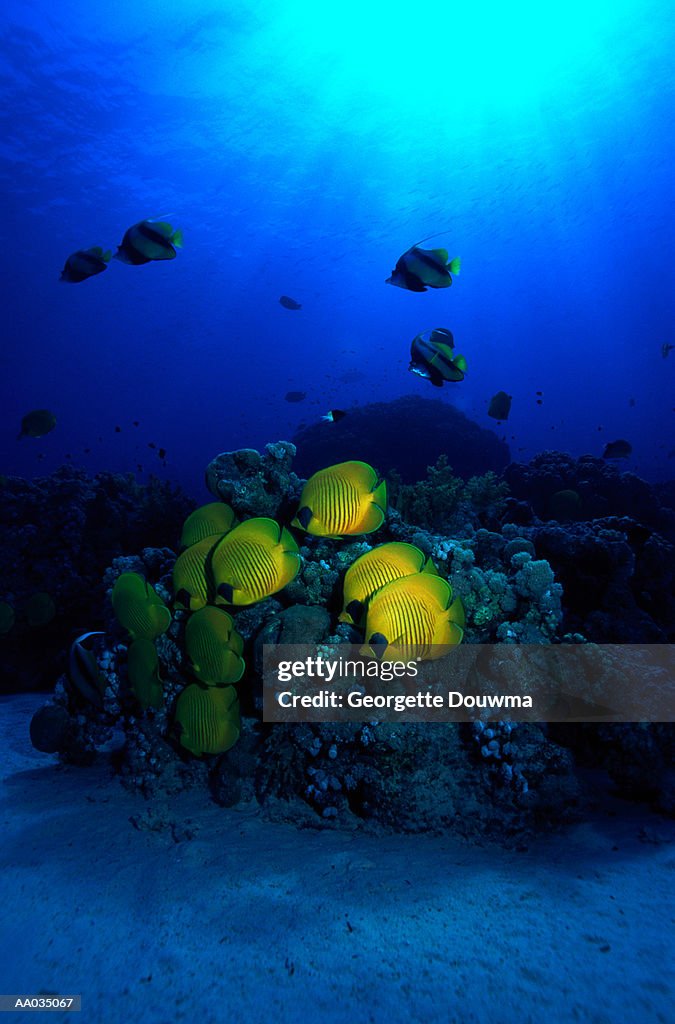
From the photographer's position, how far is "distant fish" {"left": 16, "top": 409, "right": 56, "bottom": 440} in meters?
8.00

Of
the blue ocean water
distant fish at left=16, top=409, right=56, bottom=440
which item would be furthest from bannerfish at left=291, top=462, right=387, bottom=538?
distant fish at left=16, top=409, right=56, bottom=440

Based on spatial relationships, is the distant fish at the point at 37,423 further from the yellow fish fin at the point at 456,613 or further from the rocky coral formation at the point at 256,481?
the yellow fish fin at the point at 456,613

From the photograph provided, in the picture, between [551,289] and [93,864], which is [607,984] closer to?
[93,864]

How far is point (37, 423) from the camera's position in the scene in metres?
8.12

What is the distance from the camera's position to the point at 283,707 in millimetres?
3275

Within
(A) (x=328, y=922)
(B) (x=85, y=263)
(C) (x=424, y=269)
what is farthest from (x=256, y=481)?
(B) (x=85, y=263)

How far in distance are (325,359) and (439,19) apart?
241 feet

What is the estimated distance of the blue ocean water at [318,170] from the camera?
28922 millimetres

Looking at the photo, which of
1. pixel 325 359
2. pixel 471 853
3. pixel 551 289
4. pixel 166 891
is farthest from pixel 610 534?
pixel 325 359

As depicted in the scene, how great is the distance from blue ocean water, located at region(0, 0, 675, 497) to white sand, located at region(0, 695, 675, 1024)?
4748mm

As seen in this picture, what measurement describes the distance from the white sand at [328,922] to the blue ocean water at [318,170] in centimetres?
475

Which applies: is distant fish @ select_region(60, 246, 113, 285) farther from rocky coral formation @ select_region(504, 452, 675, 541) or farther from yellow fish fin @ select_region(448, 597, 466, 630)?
rocky coral formation @ select_region(504, 452, 675, 541)

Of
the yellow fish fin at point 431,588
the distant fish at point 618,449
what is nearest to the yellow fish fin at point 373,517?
the yellow fish fin at point 431,588

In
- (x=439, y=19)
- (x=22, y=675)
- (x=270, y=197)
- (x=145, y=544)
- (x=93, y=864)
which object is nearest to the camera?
(x=93, y=864)
